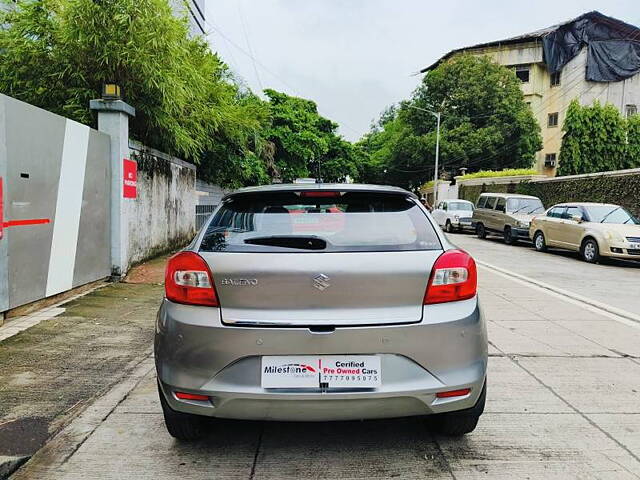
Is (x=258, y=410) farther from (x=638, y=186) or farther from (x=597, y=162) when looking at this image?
(x=597, y=162)

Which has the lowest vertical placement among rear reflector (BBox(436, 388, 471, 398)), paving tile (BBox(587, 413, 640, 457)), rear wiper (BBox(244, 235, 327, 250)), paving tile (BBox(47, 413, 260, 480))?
paving tile (BBox(47, 413, 260, 480))

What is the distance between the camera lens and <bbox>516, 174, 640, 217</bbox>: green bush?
631 inches

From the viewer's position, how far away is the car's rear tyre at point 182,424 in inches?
113

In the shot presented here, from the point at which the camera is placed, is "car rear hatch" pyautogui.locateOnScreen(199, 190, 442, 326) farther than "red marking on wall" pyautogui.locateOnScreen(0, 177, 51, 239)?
No

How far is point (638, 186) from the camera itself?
15.7 m

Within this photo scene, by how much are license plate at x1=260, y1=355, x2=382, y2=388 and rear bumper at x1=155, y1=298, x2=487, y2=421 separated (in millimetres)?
31

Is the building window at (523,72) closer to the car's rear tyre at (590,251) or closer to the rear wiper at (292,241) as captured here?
the car's rear tyre at (590,251)

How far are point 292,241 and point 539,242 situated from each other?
1478 cm

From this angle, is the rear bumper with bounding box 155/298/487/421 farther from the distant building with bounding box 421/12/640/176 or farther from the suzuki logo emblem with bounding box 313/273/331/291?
the distant building with bounding box 421/12/640/176

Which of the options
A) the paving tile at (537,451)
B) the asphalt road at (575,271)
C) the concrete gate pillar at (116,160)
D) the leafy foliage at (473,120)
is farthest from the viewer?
the leafy foliage at (473,120)

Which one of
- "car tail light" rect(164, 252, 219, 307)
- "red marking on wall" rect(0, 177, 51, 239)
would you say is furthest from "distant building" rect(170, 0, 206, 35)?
"car tail light" rect(164, 252, 219, 307)

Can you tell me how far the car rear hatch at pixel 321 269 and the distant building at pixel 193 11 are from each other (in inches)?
333

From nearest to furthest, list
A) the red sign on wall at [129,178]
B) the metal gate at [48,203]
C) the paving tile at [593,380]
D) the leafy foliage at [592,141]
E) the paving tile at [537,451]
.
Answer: the paving tile at [537,451] → the paving tile at [593,380] → the metal gate at [48,203] → the red sign on wall at [129,178] → the leafy foliage at [592,141]

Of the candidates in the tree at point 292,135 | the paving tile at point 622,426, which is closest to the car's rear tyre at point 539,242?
the tree at point 292,135
